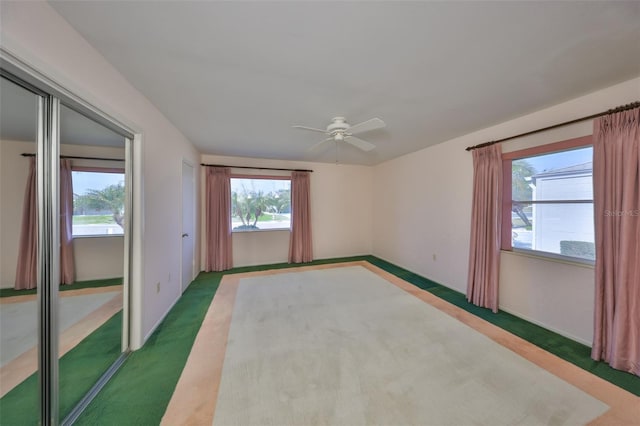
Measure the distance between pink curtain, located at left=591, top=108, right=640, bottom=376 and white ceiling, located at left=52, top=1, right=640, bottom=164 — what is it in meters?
0.52

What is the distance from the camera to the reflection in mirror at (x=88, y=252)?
137 cm

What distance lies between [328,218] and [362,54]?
13.6 ft

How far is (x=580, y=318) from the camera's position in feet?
7.08

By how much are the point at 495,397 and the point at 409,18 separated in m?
2.57

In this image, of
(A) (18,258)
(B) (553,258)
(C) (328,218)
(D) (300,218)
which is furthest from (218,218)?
(B) (553,258)

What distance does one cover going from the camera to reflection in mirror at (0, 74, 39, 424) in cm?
101

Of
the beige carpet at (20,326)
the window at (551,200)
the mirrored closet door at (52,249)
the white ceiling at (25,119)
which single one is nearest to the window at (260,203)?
the mirrored closet door at (52,249)

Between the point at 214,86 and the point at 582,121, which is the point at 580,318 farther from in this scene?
the point at 214,86

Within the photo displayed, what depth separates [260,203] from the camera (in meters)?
4.90

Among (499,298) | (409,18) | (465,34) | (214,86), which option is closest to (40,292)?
(214,86)

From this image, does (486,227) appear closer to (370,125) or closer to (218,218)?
(370,125)

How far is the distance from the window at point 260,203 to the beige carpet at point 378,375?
2.38m

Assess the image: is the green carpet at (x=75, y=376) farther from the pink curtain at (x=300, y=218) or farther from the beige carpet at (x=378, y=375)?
the pink curtain at (x=300, y=218)

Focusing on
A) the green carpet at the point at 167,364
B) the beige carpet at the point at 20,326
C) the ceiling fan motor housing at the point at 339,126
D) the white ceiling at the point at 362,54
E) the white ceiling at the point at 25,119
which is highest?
the white ceiling at the point at 362,54
